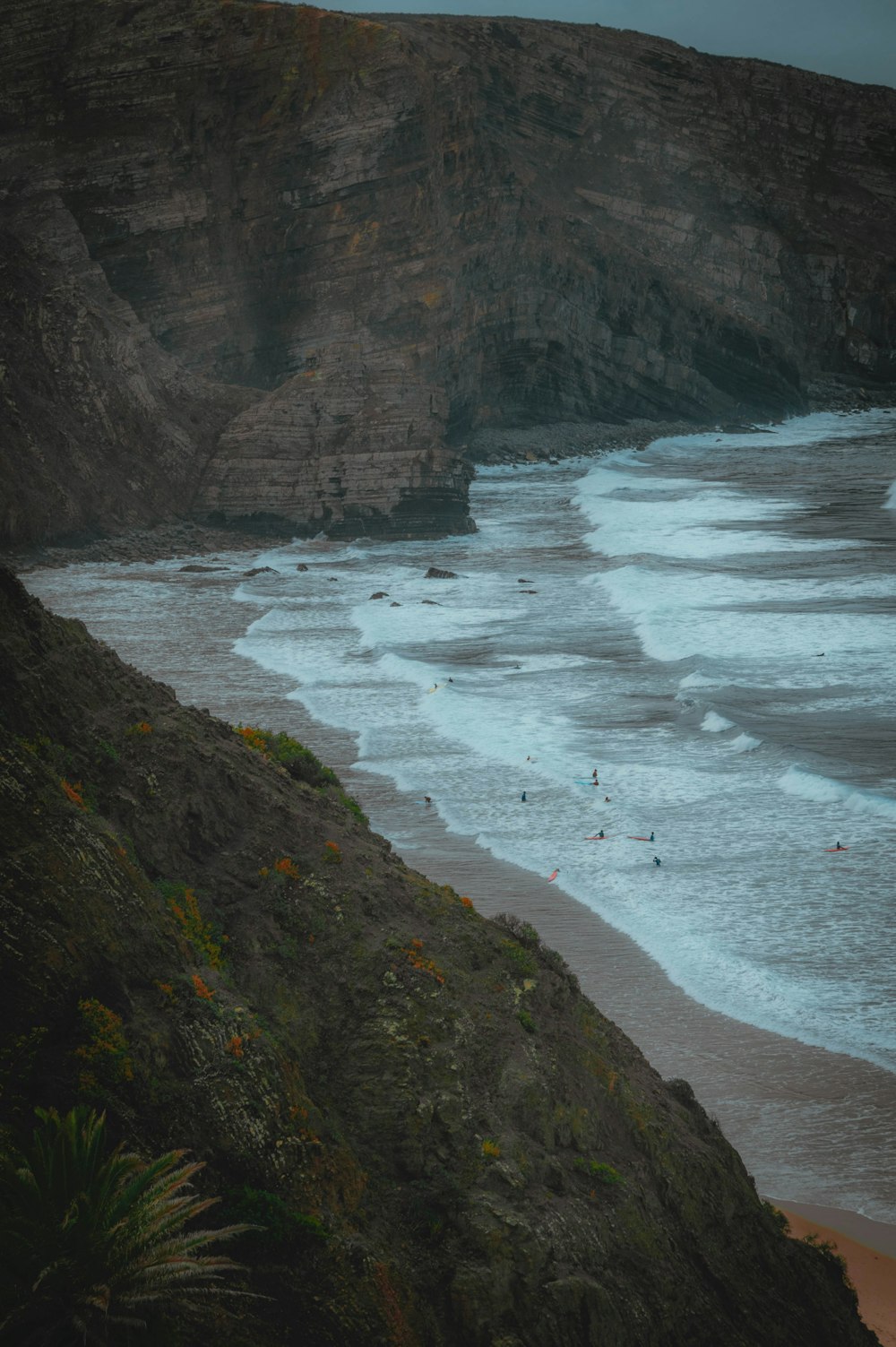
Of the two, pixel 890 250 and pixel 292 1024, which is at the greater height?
pixel 890 250

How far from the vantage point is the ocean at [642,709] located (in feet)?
42.0

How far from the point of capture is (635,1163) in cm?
638

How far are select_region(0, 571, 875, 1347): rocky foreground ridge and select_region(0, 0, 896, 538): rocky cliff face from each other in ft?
111

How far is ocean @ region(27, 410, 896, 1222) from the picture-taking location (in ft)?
42.0

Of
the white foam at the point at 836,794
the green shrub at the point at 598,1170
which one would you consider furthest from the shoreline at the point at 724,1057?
the white foam at the point at 836,794

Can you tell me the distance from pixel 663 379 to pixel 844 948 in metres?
70.1

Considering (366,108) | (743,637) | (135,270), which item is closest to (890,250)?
(366,108)

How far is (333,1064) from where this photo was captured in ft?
19.4

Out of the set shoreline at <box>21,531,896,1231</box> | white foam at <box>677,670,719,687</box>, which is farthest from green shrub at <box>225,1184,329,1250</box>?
white foam at <box>677,670,719,687</box>

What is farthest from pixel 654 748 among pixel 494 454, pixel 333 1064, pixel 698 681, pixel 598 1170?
pixel 494 454

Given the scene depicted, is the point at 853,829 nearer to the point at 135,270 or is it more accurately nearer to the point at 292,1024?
the point at 292,1024

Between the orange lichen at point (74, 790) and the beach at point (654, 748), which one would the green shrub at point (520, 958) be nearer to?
the orange lichen at point (74, 790)

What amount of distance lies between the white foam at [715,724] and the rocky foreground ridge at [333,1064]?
1344 cm

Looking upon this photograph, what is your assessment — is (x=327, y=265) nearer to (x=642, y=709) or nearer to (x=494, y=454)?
(x=494, y=454)
